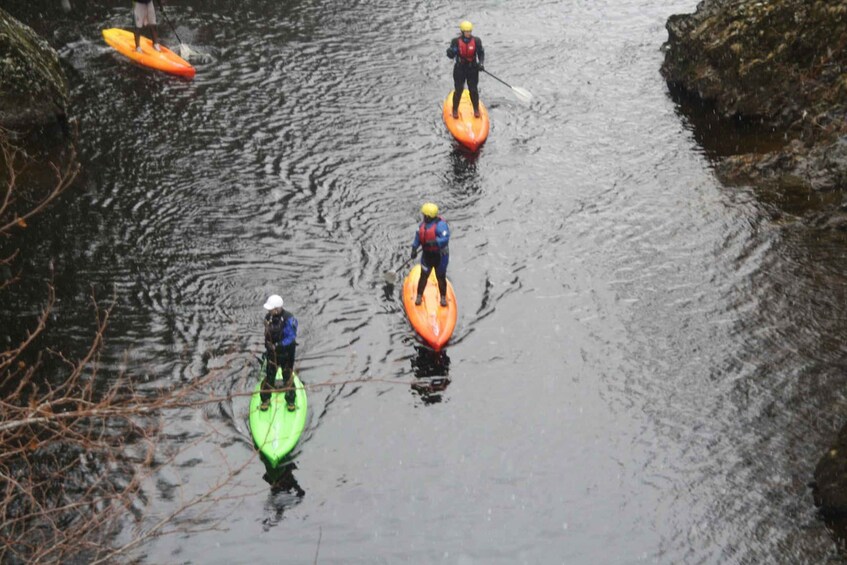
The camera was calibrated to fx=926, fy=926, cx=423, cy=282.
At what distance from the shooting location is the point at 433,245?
14391mm

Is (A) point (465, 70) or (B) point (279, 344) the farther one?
(A) point (465, 70)

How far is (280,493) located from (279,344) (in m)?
1.95

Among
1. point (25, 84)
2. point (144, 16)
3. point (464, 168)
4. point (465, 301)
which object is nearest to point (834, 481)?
point (465, 301)

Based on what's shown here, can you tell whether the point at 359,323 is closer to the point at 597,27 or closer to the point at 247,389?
the point at 247,389

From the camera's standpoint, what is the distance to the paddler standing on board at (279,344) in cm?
1222

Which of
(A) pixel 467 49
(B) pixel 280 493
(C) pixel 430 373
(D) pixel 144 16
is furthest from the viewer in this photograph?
(D) pixel 144 16

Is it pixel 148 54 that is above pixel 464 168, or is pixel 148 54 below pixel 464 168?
above

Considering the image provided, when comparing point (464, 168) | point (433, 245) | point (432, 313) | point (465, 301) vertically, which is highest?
point (433, 245)

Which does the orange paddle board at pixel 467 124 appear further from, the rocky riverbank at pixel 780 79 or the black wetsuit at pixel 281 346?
the black wetsuit at pixel 281 346

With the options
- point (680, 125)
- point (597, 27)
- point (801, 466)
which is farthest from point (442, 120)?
point (801, 466)

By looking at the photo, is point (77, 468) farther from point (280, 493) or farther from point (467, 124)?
point (467, 124)

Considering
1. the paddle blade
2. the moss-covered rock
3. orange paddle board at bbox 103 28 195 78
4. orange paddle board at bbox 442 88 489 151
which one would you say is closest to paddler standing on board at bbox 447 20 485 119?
orange paddle board at bbox 442 88 489 151

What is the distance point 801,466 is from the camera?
39.9 ft

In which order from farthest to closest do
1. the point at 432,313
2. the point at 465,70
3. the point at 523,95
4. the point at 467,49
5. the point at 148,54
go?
the point at 148,54 → the point at 523,95 → the point at 465,70 → the point at 467,49 → the point at 432,313
